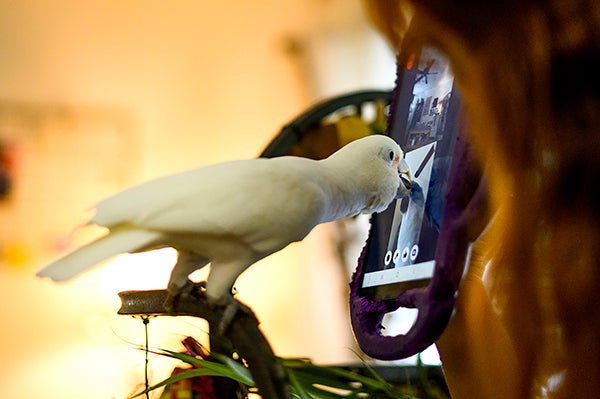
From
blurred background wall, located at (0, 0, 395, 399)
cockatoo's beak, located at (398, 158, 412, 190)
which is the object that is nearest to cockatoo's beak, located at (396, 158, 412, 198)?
cockatoo's beak, located at (398, 158, 412, 190)

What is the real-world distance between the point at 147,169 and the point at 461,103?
188 cm

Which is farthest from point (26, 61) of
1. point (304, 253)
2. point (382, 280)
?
point (382, 280)

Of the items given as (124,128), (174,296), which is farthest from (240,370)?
(124,128)

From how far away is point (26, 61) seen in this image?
2.04m

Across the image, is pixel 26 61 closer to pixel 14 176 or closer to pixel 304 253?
pixel 14 176

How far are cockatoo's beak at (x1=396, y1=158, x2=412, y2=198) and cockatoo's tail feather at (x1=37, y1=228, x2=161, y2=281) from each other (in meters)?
0.11

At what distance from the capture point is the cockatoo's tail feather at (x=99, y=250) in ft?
0.84

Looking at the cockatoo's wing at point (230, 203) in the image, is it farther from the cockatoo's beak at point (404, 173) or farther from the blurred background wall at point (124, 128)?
the blurred background wall at point (124, 128)

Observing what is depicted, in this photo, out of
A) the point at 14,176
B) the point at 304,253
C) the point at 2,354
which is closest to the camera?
the point at 2,354

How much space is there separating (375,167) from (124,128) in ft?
6.26

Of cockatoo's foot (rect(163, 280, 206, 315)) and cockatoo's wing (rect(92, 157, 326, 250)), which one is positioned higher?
cockatoo's wing (rect(92, 157, 326, 250))

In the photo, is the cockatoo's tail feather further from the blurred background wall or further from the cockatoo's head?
the blurred background wall

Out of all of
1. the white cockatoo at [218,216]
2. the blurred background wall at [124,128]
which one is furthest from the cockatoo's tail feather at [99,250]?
the blurred background wall at [124,128]

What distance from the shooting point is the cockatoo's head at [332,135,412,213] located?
0.30 m
